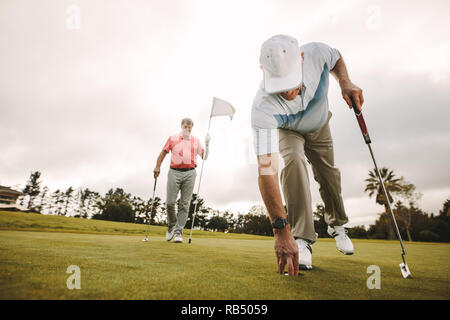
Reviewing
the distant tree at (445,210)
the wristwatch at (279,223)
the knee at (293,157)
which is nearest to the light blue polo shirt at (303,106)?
the knee at (293,157)

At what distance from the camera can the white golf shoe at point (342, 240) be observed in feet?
9.18

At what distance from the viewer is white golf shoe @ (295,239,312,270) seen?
2.21m

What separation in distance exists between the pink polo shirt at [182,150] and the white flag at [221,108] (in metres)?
1.92

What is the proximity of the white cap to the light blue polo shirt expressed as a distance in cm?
12

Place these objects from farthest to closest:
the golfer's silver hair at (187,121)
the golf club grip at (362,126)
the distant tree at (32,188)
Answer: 1. the distant tree at (32,188)
2. the golfer's silver hair at (187,121)
3. the golf club grip at (362,126)

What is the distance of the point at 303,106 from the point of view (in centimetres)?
249

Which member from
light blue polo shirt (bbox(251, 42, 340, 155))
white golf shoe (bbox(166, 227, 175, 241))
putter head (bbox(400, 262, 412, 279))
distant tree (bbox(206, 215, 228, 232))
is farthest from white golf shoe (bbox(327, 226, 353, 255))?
distant tree (bbox(206, 215, 228, 232))

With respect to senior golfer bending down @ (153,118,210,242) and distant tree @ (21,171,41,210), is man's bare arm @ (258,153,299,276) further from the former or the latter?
distant tree @ (21,171,41,210)

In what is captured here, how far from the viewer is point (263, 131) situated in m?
2.11

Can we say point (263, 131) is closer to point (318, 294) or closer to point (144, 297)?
point (318, 294)

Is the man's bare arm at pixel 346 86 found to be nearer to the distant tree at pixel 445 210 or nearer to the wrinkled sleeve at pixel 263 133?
the wrinkled sleeve at pixel 263 133

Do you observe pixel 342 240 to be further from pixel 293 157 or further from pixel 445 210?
pixel 445 210
